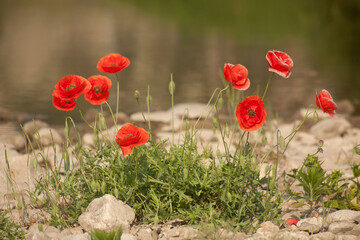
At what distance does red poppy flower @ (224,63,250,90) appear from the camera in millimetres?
2443

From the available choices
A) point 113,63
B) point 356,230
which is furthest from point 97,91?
point 356,230

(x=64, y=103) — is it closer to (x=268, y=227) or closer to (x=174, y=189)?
(x=174, y=189)

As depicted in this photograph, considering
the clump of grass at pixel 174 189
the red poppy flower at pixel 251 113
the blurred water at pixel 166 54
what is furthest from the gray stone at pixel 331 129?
the red poppy flower at pixel 251 113

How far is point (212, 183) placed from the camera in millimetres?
2568

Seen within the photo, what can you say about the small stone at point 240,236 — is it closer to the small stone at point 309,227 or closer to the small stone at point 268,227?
the small stone at point 268,227

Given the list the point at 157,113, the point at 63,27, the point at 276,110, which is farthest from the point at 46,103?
the point at 63,27

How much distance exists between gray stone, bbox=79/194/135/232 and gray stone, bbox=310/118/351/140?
2.63m

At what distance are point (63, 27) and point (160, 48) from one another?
4.26m

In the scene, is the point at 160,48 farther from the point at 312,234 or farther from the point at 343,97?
the point at 312,234

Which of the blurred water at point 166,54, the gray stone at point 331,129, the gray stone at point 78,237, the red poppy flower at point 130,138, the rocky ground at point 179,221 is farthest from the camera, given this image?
the blurred water at point 166,54

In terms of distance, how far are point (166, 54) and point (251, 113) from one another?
258 inches

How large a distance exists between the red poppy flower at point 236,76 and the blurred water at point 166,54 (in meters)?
2.96

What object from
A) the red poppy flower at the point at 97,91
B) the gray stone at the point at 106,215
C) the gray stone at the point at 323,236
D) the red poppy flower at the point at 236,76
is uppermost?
the red poppy flower at the point at 236,76

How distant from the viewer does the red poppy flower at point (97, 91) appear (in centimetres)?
262
